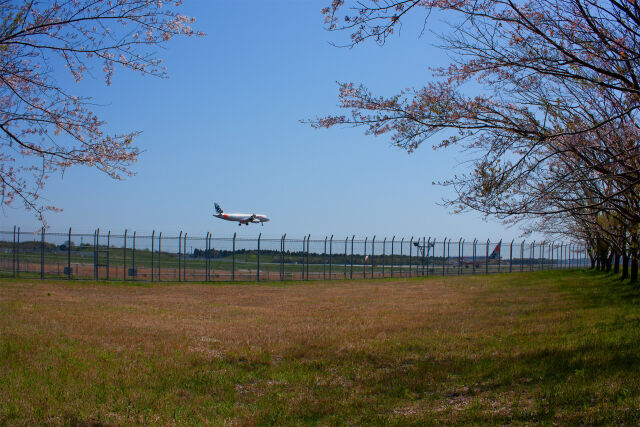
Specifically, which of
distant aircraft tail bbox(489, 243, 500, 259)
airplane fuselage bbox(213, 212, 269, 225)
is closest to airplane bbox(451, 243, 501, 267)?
distant aircraft tail bbox(489, 243, 500, 259)

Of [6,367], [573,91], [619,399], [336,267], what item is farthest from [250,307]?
[336,267]

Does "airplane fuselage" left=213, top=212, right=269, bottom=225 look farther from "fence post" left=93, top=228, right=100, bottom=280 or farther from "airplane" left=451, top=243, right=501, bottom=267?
"fence post" left=93, top=228, right=100, bottom=280

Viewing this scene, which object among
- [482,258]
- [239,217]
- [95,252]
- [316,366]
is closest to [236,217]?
[239,217]

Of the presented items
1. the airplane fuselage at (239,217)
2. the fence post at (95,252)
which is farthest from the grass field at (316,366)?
the airplane fuselage at (239,217)

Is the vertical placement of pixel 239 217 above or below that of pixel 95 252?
above

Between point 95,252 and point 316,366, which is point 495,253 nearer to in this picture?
point 95,252

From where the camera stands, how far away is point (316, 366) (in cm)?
726

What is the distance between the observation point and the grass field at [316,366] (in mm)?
5191

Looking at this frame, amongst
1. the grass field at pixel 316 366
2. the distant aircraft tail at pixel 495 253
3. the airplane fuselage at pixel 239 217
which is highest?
the airplane fuselage at pixel 239 217

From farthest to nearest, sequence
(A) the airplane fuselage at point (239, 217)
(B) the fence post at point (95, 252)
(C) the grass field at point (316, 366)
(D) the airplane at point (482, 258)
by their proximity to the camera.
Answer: (A) the airplane fuselage at point (239, 217), (D) the airplane at point (482, 258), (B) the fence post at point (95, 252), (C) the grass field at point (316, 366)

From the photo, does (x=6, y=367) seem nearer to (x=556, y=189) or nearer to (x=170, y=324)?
(x=170, y=324)

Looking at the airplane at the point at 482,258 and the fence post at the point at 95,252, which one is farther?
the airplane at the point at 482,258

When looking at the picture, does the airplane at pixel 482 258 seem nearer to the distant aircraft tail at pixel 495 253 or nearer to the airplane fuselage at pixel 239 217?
the distant aircraft tail at pixel 495 253

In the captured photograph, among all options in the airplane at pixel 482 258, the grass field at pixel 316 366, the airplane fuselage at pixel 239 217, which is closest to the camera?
the grass field at pixel 316 366
